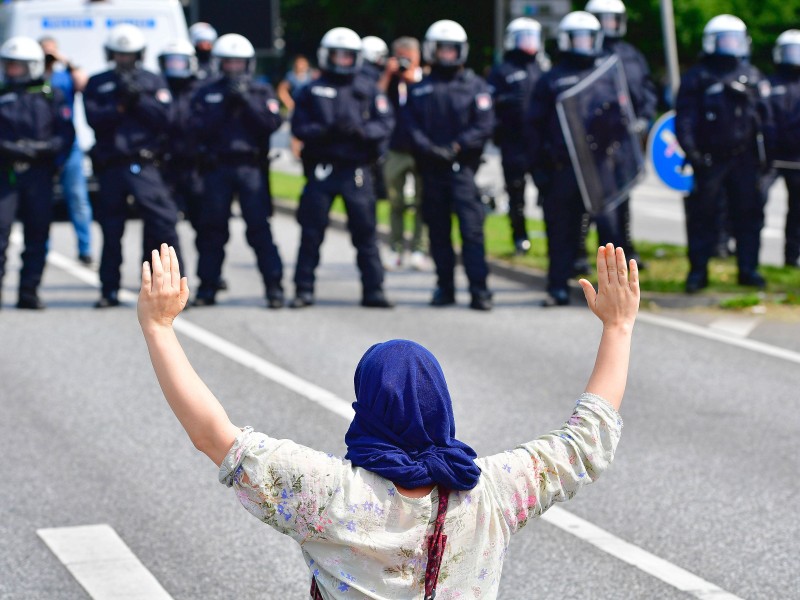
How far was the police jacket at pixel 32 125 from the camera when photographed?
1254 cm

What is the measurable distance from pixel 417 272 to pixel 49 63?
4.08 meters

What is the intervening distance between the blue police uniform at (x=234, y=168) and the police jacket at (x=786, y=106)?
4267 mm

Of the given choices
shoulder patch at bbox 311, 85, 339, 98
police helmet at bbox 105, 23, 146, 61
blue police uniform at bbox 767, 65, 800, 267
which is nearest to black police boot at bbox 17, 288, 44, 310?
police helmet at bbox 105, 23, 146, 61

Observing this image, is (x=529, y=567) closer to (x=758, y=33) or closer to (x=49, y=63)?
(x=49, y=63)

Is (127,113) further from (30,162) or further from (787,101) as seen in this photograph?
(787,101)

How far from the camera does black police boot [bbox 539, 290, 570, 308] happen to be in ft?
42.8

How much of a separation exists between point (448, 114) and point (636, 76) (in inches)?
82.1

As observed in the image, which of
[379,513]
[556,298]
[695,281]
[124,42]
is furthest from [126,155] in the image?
[379,513]

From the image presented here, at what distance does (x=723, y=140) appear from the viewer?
1301cm

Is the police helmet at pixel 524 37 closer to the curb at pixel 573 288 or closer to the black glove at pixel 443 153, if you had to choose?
the curb at pixel 573 288

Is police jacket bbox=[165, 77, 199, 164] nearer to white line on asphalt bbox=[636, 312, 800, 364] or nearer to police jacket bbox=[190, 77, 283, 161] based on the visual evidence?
police jacket bbox=[190, 77, 283, 161]

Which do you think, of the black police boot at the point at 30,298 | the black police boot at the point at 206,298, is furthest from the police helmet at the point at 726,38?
the black police boot at the point at 30,298

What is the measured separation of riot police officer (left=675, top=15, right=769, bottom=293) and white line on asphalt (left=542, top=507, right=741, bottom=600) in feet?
21.5

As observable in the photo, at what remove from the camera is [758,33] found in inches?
1635
